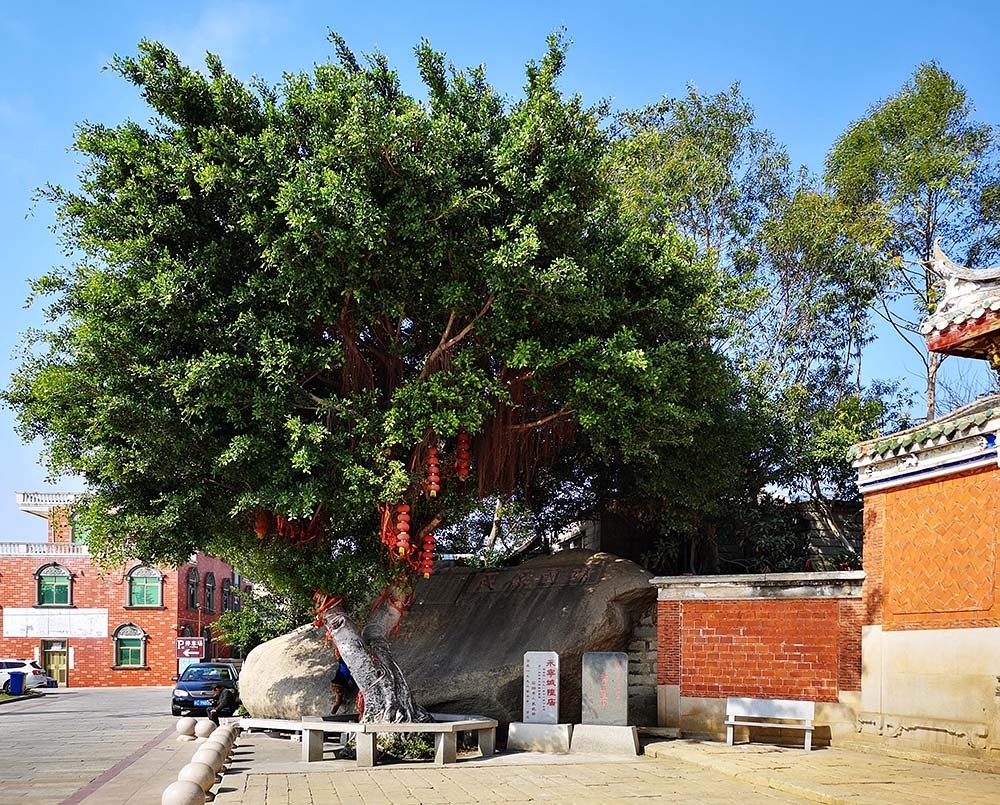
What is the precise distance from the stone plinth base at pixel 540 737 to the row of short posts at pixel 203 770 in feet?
13.3

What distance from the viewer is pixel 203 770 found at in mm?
10383

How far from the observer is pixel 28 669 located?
43156mm

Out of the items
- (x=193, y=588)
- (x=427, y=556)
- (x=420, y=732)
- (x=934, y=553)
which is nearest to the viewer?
(x=934, y=553)

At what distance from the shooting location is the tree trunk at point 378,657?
622 inches

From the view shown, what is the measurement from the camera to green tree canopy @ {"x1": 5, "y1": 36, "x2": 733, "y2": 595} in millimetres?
13766

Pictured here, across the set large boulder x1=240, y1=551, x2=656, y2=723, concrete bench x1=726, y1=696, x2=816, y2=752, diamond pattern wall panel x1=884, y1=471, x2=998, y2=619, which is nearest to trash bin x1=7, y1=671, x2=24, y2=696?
large boulder x1=240, y1=551, x2=656, y2=723

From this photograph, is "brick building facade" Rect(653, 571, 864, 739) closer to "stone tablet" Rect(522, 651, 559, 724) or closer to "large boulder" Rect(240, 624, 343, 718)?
"stone tablet" Rect(522, 651, 559, 724)

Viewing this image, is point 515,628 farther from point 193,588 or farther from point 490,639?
point 193,588

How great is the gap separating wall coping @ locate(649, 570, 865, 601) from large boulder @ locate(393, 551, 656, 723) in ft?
3.95

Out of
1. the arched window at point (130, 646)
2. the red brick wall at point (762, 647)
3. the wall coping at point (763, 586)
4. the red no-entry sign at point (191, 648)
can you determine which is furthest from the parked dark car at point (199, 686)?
the arched window at point (130, 646)

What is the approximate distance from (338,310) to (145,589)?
1509 inches

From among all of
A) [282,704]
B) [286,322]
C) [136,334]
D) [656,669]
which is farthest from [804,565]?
[136,334]

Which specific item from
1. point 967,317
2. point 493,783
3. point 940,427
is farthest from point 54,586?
point 967,317

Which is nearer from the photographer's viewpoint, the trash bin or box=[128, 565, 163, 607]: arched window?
the trash bin
